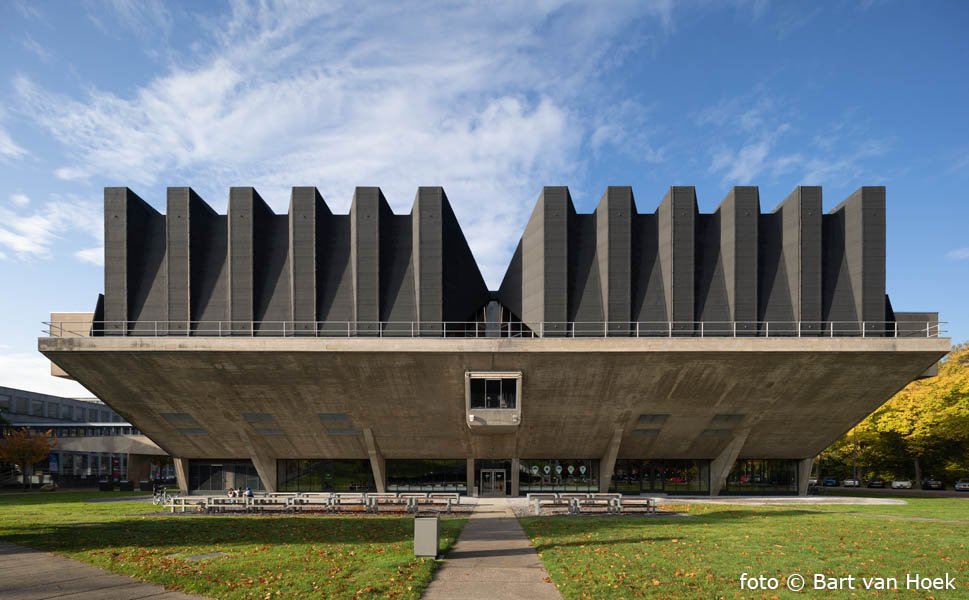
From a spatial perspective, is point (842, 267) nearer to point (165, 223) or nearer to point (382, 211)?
point (382, 211)

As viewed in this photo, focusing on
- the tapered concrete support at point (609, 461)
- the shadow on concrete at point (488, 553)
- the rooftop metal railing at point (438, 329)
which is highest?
the rooftop metal railing at point (438, 329)

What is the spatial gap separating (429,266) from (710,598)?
24.1m

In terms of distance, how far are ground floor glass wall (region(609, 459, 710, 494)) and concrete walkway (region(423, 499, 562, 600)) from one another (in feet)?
67.6

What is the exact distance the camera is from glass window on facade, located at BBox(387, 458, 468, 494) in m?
37.0

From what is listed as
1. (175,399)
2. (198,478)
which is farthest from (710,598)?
(198,478)

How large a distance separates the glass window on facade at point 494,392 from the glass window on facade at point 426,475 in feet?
28.7

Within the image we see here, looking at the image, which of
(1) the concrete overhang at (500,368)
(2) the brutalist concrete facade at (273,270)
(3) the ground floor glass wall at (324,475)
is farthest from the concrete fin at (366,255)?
(3) the ground floor glass wall at (324,475)

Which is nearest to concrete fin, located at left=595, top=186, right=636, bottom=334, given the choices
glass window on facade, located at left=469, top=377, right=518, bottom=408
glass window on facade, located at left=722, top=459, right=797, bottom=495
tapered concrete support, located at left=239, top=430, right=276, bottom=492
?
glass window on facade, located at left=469, top=377, right=518, bottom=408

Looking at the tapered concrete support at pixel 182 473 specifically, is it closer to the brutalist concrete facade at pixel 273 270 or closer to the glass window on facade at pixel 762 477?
the brutalist concrete facade at pixel 273 270

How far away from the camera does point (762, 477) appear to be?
38469 millimetres

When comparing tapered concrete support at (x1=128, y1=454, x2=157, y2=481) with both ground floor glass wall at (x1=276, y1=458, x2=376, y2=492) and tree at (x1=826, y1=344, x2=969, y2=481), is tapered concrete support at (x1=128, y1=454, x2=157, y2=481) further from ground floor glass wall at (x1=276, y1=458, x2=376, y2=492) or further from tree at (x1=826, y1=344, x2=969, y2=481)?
tree at (x1=826, y1=344, x2=969, y2=481)

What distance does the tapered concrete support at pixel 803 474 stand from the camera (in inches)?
1497

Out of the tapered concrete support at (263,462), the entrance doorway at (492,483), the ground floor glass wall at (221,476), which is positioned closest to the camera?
the tapered concrete support at (263,462)

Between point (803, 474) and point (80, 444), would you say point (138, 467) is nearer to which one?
point (80, 444)
